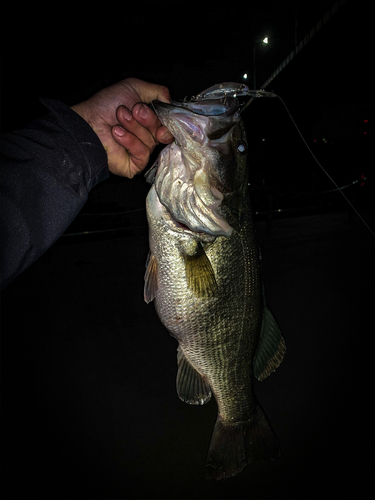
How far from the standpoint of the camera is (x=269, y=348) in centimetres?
155

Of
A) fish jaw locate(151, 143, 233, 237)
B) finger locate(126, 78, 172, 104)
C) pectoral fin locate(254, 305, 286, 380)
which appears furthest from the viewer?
pectoral fin locate(254, 305, 286, 380)

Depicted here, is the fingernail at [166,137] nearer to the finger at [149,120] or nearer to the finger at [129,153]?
the finger at [149,120]

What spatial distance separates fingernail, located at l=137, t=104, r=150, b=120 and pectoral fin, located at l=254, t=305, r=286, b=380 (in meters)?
1.22

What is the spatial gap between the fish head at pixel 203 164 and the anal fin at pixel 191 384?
798 mm

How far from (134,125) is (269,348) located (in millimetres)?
1392

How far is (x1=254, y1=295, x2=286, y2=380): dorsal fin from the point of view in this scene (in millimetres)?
1541

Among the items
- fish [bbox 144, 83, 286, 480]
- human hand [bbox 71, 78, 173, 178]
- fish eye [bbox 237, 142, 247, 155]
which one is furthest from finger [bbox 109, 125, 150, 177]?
fish eye [bbox 237, 142, 247, 155]

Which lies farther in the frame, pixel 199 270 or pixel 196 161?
pixel 199 270

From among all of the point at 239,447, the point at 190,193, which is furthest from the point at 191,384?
the point at 190,193

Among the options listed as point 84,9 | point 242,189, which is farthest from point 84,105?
point 84,9

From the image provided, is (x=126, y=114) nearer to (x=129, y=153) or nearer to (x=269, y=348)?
(x=129, y=153)

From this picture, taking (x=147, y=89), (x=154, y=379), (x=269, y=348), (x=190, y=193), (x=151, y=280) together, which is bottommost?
(x=154, y=379)

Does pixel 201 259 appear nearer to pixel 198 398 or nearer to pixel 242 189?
pixel 242 189

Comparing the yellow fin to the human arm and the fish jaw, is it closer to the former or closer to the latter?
the fish jaw
